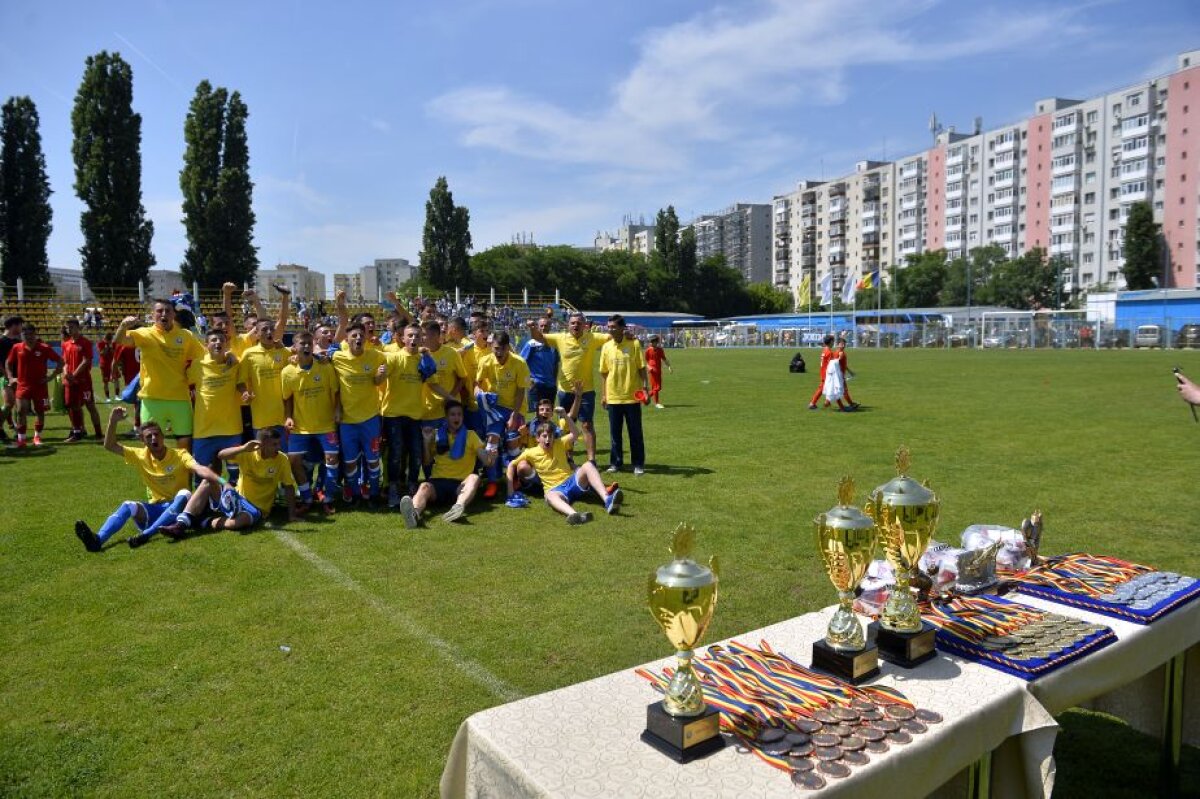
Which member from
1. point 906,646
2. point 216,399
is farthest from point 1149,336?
point 906,646

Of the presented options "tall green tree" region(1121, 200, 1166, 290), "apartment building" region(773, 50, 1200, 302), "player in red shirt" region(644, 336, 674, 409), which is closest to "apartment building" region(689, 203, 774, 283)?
"apartment building" region(773, 50, 1200, 302)

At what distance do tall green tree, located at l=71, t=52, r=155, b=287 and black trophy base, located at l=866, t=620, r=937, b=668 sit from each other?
47893mm

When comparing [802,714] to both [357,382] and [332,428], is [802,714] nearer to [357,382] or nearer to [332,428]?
[357,382]

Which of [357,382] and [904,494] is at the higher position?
[357,382]

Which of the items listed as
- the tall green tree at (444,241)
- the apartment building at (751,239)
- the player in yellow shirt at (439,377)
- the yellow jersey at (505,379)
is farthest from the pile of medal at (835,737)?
the apartment building at (751,239)

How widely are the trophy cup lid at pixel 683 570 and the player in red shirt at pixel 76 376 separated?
42.7ft

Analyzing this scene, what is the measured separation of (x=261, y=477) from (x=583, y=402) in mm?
4228

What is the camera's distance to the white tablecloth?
1.92 meters

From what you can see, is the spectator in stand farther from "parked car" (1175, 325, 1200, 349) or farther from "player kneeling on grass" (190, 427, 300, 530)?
"parked car" (1175, 325, 1200, 349)

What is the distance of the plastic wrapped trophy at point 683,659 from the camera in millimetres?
2049

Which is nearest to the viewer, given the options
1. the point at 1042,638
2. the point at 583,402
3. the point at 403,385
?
the point at 1042,638

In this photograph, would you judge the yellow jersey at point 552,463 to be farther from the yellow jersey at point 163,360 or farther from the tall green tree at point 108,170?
the tall green tree at point 108,170

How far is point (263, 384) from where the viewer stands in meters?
7.87

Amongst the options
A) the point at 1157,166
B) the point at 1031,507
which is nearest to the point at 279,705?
the point at 1031,507
